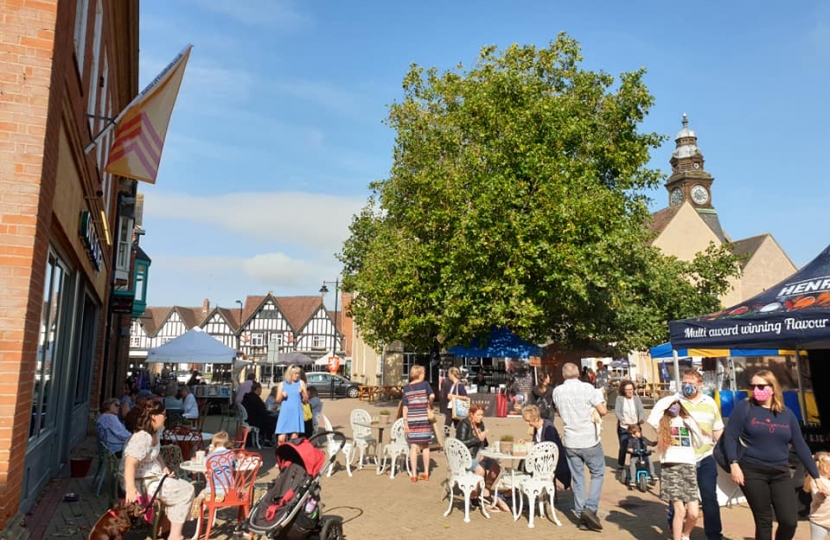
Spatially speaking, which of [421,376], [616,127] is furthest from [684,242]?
[421,376]

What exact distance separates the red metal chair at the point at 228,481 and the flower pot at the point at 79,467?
151 inches

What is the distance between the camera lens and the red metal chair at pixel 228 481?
6.37 meters

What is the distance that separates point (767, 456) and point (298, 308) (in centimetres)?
6374

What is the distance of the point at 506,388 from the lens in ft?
78.3

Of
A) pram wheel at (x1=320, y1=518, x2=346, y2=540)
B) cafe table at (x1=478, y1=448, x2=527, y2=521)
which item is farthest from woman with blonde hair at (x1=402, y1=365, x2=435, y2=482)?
pram wheel at (x1=320, y1=518, x2=346, y2=540)

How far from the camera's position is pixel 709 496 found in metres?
6.10

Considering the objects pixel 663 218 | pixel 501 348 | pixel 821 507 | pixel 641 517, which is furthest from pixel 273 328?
pixel 821 507

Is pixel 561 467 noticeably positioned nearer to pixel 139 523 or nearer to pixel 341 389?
pixel 139 523

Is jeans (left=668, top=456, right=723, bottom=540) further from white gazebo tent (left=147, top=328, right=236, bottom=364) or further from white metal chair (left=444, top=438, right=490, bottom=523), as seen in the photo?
white gazebo tent (left=147, top=328, right=236, bottom=364)

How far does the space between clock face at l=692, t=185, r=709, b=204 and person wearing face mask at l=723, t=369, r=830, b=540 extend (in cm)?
6633

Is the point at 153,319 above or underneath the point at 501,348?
above

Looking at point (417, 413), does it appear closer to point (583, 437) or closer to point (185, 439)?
point (583, 437)

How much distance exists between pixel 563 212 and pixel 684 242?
29.7m

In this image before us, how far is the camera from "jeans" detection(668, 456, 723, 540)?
602 centimetres
